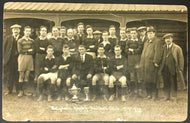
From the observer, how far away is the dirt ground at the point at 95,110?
5.49 ft

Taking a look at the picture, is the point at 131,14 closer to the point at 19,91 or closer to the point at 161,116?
the point at 161,116

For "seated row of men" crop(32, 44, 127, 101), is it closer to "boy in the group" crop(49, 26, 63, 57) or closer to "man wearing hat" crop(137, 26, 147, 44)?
"boy in the group" crop(49, 26, 63, 57)

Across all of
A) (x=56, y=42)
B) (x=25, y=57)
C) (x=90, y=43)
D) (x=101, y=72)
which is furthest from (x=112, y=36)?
(x=25, y=57)

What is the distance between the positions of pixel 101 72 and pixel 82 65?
0.15 m

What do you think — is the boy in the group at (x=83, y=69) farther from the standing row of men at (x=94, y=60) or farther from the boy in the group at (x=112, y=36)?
the boy in the group at (x=112, y=36)

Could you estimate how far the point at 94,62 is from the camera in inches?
67.4

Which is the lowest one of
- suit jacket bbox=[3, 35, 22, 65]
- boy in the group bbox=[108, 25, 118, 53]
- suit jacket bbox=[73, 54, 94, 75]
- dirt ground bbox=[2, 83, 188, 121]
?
dirt ground bbox=[2, 83, 188, 121]

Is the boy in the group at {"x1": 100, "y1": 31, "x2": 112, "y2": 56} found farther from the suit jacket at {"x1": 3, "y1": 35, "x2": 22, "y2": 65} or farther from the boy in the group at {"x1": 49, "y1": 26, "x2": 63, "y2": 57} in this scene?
the suit jacket at {"x1": 3, "y1": 35, "x2": 22, "y2": 65}

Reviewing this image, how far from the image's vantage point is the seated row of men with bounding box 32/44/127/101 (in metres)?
1.70

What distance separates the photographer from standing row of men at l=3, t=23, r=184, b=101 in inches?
66.6

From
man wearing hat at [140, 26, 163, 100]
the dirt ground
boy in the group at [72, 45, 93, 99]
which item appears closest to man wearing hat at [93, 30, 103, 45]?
boy in the group at [72, 45, 93, 99]

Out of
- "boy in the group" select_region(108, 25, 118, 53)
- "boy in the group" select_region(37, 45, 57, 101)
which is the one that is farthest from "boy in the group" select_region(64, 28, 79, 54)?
"boy in the group" select_region(108, 25, 118, 53)

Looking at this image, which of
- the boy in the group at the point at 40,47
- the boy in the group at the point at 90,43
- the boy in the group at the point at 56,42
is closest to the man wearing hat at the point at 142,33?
the boy in the group at the point at 90,43

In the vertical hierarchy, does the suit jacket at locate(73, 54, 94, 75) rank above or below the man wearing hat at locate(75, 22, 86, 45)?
below
